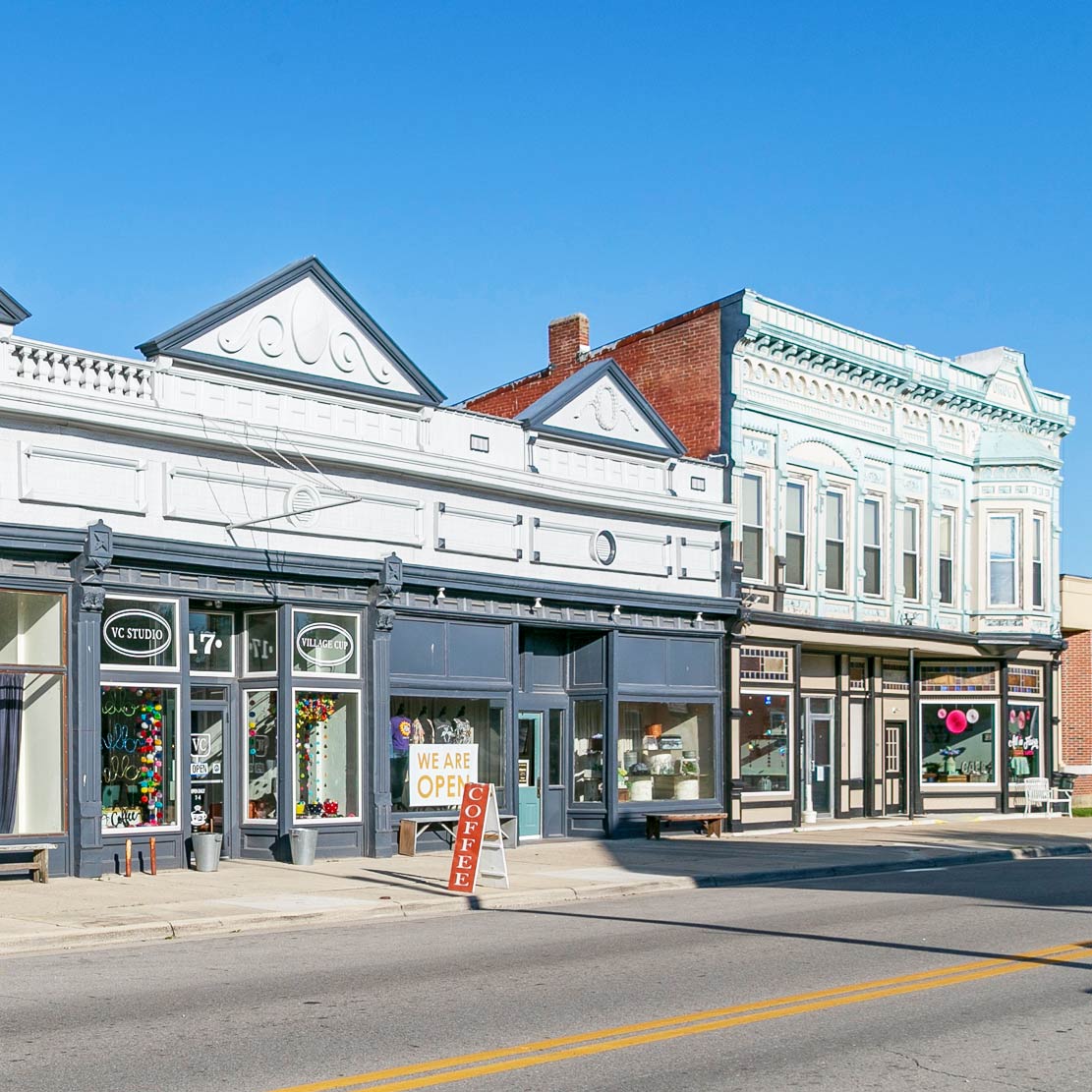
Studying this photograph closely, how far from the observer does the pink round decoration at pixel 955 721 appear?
3309 cm

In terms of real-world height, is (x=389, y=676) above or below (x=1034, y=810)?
above

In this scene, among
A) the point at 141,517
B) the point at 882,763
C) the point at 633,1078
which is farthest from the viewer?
the point at 882,763

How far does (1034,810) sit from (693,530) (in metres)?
12.4

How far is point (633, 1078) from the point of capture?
7816 mm

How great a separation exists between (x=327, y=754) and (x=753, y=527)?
10334mm

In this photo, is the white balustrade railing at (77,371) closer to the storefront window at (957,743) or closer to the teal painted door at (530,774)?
the teal painted door at (530,774)

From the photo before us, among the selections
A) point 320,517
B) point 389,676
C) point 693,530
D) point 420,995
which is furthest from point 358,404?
point 420,995

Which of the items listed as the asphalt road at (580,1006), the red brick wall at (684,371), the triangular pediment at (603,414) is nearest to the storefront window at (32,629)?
the asphalt road at (580,1006)

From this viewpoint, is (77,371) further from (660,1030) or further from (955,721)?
(955,721)

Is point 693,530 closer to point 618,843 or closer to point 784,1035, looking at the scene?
point 618,843

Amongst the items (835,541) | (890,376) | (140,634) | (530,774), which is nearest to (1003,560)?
(890,376)

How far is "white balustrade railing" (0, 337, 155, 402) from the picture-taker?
18.5 metres

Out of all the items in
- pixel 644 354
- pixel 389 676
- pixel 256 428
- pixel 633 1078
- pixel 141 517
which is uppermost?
pixel 644 354

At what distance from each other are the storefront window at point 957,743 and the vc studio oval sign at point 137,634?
18.6 meters
